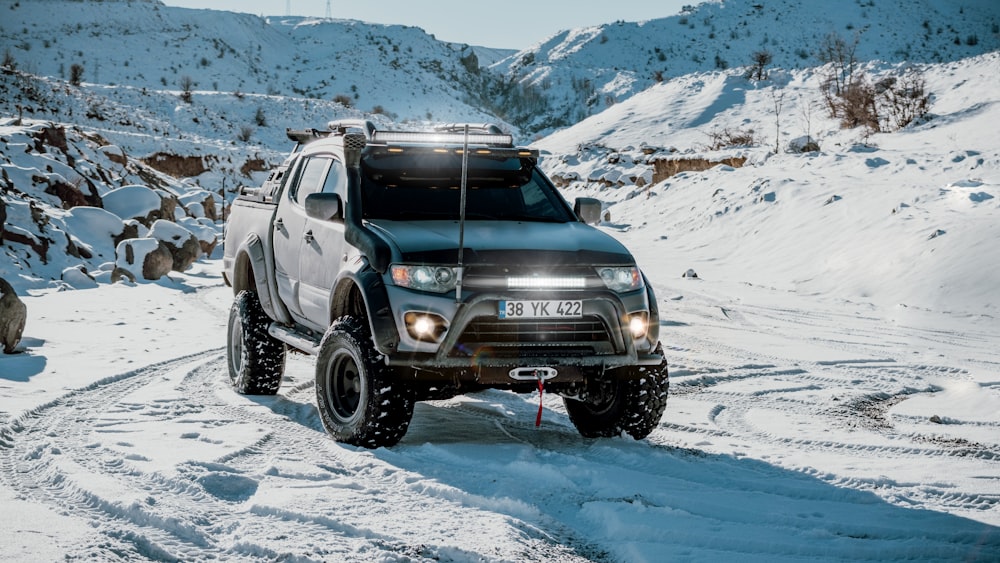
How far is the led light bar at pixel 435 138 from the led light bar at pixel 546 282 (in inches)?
63.0

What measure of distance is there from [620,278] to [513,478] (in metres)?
1.35

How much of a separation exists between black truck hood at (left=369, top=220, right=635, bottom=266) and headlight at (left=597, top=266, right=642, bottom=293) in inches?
1.7

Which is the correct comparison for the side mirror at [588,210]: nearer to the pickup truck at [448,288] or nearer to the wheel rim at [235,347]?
the pickup truck at [448,288]

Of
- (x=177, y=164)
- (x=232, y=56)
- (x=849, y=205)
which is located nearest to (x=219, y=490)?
(x=849, y=205)

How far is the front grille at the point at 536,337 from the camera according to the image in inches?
219

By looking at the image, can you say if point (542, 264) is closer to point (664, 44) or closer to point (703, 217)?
point (703, 217)

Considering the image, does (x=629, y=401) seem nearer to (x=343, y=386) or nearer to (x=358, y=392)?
(x=358, y=392)

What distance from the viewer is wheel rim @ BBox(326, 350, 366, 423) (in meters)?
6.09

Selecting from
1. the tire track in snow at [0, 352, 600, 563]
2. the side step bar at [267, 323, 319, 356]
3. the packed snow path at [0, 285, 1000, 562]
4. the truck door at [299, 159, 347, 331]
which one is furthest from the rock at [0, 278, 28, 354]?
the truck door at [299, 159, 347, 331]

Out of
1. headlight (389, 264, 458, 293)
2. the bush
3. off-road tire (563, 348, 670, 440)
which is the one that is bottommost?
off-road tire (563, 348, 670, 440)

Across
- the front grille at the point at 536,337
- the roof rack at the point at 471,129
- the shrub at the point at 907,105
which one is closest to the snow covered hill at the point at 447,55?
the shrub at the point at 907,105

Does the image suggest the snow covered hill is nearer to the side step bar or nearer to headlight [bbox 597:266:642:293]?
the side step bar

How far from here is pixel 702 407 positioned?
7.52 m

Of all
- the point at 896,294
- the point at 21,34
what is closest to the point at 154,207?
the point at 896,294
